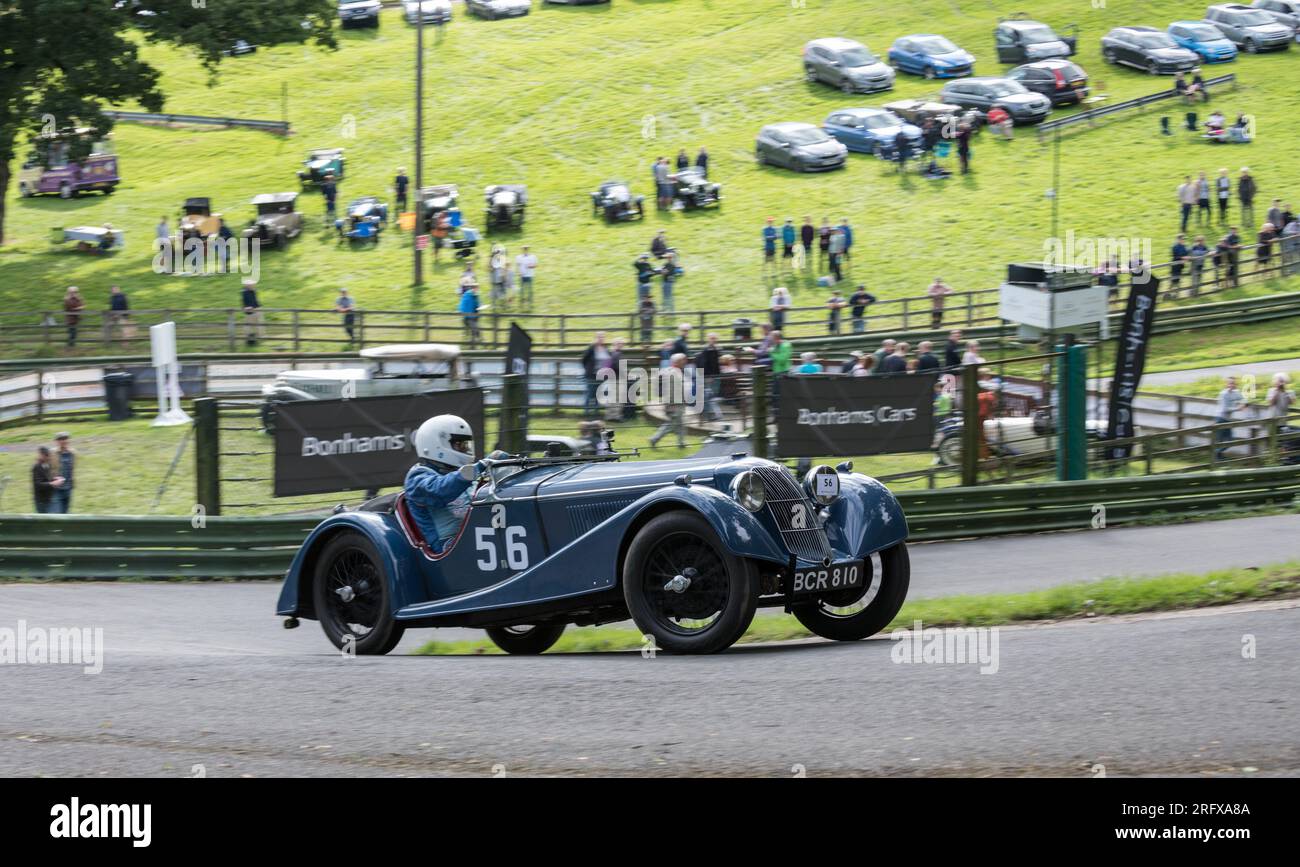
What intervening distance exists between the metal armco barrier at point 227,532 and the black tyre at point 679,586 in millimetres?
7899

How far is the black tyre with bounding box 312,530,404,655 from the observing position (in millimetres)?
10562

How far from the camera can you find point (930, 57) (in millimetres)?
51219

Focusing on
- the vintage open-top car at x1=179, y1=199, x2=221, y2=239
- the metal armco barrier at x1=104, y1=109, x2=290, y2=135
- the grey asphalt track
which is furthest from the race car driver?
the metal armco barrier at x1=104, y1=109, x2=290, y2=135

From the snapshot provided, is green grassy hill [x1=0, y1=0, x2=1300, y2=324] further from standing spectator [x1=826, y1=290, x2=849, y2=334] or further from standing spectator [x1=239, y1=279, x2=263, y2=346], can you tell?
standing spectator [x1=826, y1=290, x2=849, y2=334]

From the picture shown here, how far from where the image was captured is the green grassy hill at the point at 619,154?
42.3 m

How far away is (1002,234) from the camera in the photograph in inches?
1682

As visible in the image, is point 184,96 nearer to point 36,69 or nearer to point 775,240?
point 36,69

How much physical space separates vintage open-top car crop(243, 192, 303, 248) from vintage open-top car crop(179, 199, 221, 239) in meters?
1.00

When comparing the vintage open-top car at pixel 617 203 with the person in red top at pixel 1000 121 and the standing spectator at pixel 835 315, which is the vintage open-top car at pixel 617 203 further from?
the standing spectator at pixel 835 315

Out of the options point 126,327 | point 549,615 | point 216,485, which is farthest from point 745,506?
point 126,327

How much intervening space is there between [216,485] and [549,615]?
766 cm

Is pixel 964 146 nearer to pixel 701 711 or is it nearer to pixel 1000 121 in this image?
pixel 1000 121

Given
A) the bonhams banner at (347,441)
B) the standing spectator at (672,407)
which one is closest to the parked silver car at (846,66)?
the standing spectator at (672,407)

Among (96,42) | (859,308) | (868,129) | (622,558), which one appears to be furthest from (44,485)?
(868,129)
